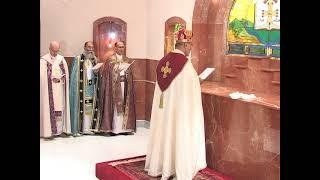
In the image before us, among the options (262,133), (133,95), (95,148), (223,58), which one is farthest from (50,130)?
(262,133)

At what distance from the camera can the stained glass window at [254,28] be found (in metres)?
4.99

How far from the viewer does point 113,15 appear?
8312mm

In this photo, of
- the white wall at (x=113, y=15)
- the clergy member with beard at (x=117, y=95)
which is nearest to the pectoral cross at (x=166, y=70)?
the white wall at (x=113, y=15)

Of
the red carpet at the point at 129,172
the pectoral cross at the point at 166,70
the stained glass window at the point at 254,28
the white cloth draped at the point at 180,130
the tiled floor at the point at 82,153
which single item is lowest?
the tiled floor at the point at 82,153

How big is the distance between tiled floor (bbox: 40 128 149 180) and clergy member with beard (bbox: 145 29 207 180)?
114cm

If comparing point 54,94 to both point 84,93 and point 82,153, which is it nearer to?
point 84,93

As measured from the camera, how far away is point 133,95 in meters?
7.94

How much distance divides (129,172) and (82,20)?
13.6 feet

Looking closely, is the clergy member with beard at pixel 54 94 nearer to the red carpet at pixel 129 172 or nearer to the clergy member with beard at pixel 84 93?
the clergy member with beard at pixel 84 93

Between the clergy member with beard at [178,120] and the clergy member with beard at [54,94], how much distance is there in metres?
3.18

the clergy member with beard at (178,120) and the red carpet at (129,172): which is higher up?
the clergy member with beard at (178,120)

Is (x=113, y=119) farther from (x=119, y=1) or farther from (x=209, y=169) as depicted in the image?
(x=209, y=169)

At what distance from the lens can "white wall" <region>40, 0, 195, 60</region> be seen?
771cm

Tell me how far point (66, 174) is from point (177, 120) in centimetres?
180
